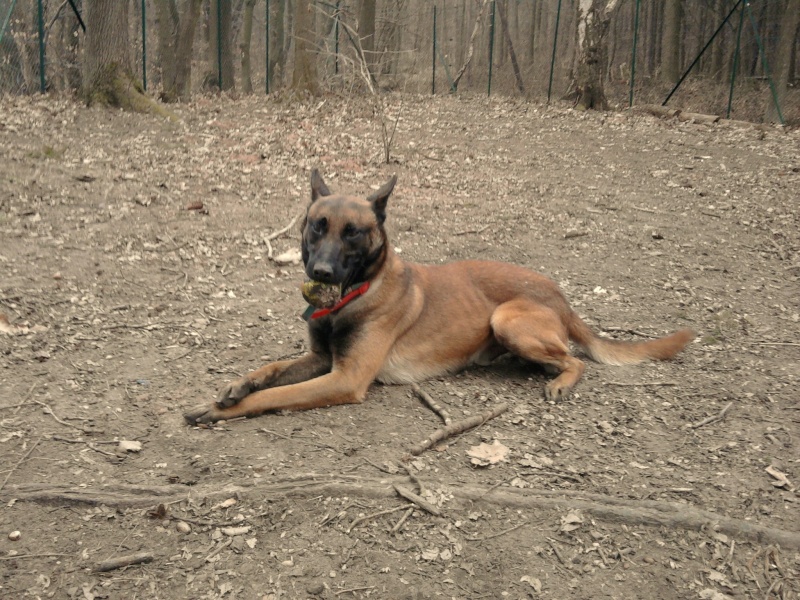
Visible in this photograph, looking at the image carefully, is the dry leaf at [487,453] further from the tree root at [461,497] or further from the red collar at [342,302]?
the red collar at [342,302]

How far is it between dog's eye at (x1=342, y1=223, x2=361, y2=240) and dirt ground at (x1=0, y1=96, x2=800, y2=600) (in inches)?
40.8

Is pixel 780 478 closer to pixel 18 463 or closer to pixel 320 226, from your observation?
pixel 320 226

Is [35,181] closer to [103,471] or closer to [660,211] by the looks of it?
[103,471]

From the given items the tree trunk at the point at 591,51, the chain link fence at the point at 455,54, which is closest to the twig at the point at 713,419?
the chain link fence at the point at 455,54

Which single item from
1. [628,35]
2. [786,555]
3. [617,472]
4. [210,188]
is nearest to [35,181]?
[210,188]

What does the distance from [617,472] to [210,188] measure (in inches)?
249

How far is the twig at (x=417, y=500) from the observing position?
3.64m

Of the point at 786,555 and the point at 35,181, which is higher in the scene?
the point at 35,181

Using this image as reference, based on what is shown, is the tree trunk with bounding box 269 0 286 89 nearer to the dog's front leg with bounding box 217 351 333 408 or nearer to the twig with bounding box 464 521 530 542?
the dog's front leg with bounding box 217 351 333 408

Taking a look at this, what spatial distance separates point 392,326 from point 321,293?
22.1 inches

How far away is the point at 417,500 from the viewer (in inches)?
145

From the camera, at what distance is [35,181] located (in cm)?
841

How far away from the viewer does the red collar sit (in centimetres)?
475

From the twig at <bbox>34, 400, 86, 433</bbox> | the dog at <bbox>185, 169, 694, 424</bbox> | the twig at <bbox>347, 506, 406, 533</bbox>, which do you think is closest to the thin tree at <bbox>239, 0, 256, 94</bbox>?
the dog at <bbox>185, 169, 694, 424</bbox>
